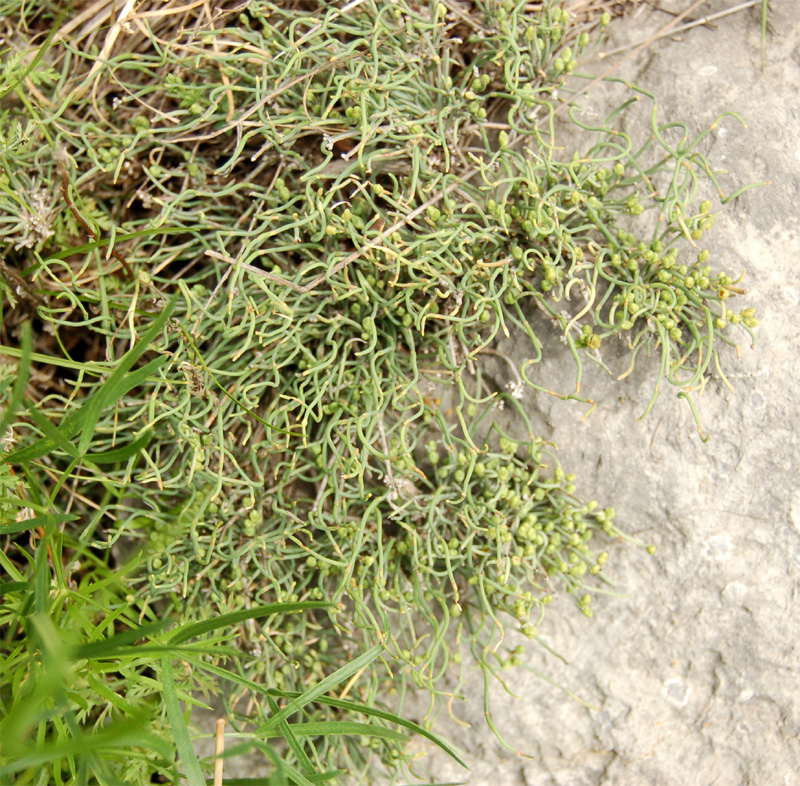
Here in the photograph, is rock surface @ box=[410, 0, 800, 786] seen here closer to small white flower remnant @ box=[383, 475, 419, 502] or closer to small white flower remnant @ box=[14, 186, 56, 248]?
small white flower remnant @ box=[383, 475, 419, 502]

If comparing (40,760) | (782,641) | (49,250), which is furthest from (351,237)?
(782,641)

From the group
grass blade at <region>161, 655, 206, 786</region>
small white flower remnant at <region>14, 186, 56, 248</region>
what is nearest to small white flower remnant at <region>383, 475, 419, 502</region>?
grass blade at <region>161, 655, 206, 786</region>

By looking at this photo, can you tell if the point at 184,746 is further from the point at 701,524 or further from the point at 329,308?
the point at 701,524

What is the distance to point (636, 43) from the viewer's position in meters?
2.02

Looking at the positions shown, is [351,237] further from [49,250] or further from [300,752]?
[300,752]

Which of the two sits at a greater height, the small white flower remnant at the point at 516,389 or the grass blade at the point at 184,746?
the small white flower remnant at the point at 516,389

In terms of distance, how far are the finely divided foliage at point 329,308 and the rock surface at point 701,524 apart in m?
0.09

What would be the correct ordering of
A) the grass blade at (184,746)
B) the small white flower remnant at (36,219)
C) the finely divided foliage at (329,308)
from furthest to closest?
the small white flower remnant at (36,219)
the finely divided foliage at (329,308)
the grass blade at (184,746)

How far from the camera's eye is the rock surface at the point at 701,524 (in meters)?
1.88

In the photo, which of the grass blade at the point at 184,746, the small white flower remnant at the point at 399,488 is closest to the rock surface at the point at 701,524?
the small white flower remnant at the point at 399,488

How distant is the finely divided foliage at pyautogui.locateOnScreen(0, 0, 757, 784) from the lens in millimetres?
1800

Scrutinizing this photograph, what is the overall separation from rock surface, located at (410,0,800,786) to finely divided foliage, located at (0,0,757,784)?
0.29 ft

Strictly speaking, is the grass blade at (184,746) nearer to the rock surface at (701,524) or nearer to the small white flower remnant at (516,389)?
the rock surface at (701,524)

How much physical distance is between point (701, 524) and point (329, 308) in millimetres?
1160
